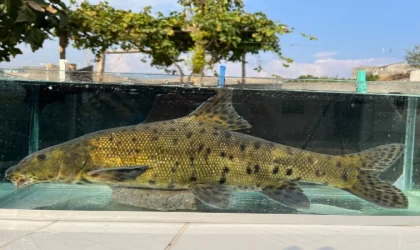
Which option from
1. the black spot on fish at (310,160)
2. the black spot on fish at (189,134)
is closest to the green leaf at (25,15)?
the black spot on fish at (189,134)

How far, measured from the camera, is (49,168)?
8.38ft

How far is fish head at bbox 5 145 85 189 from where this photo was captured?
8.36ft

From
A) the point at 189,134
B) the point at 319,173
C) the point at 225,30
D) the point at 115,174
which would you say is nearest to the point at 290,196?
the point at 319,173

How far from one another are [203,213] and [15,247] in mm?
1152

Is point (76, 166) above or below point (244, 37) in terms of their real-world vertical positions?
below

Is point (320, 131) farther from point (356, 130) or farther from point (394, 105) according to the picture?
point (394, 105)

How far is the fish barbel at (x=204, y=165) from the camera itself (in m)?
2.57

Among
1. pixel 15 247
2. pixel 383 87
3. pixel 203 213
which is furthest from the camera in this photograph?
pixel 383 87

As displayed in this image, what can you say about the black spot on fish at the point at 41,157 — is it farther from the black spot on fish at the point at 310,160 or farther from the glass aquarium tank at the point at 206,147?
the black spot on fish at the point at 310,160

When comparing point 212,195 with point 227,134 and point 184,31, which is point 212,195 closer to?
point 227,134

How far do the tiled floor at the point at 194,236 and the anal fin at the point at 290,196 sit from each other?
0.46ft

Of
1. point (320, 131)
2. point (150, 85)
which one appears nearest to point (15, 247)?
point (150, 85)

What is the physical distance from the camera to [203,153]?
2691 mm

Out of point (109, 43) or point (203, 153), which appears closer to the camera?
point (203, 153)
